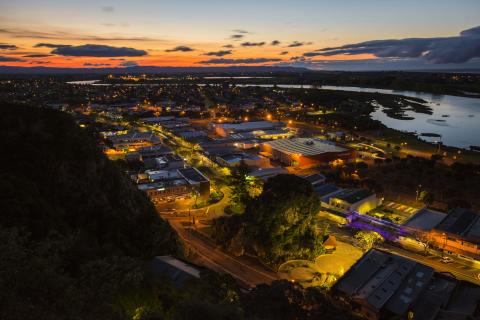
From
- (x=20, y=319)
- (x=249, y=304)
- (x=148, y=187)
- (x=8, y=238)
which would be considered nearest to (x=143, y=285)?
(x=249, y=304)

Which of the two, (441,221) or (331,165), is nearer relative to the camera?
(441,221)

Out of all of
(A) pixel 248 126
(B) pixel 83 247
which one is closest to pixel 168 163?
(B) pixel 83 247

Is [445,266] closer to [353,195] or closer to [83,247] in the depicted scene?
[353,195]

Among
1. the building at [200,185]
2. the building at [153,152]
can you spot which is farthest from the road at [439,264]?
the building at [153,152]

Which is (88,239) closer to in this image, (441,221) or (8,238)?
(8,238)

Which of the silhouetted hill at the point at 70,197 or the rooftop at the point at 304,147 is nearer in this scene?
the silhouetted hill at the point at 70,197

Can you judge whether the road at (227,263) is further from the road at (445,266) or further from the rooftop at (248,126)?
the rooftop at (248,126)
